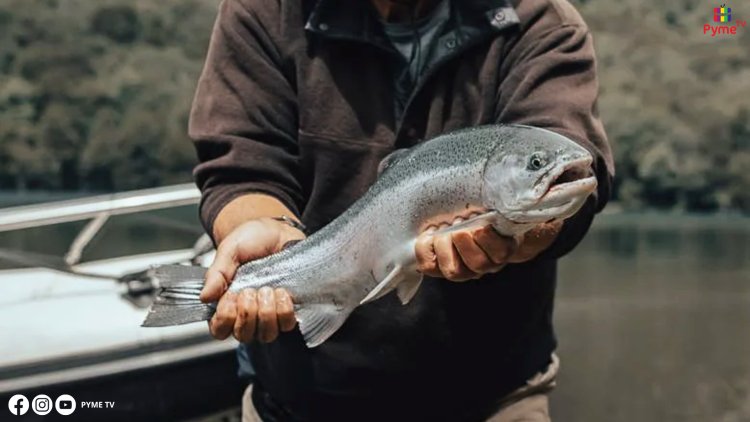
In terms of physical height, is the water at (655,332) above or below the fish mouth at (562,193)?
below

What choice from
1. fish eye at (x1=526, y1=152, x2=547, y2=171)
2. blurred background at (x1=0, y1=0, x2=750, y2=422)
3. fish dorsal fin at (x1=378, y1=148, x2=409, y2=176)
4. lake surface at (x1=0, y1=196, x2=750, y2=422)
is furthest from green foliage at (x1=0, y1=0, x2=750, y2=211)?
fish eye at (x1=526, y1=152, x2=547, y2=171)

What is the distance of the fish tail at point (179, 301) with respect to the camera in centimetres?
219

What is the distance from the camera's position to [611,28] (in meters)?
34.2

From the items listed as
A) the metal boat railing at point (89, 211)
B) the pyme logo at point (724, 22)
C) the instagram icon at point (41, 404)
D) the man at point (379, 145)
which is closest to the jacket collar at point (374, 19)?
the man at point (379, 145)

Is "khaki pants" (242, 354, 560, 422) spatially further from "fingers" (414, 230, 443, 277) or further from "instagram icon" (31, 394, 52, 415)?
"instagram icon" (31, 394, 52, 415)

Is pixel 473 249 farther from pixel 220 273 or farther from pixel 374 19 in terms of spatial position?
pixel 374 19

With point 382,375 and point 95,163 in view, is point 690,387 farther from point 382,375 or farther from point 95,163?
point 95,163

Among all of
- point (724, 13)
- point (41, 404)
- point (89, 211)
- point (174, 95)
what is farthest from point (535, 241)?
point (174, 95)

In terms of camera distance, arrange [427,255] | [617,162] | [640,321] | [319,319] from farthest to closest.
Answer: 1. [617,162]
2. [640,321]
3. [319,319]
4. [427,255]

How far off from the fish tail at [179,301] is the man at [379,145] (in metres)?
0.05

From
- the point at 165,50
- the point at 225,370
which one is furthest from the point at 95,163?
the point at 225,370

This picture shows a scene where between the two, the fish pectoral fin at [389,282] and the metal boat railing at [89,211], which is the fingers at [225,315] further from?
the metal boat railing at [89,211]

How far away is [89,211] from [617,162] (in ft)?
69.1

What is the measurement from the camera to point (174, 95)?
94.3ft
